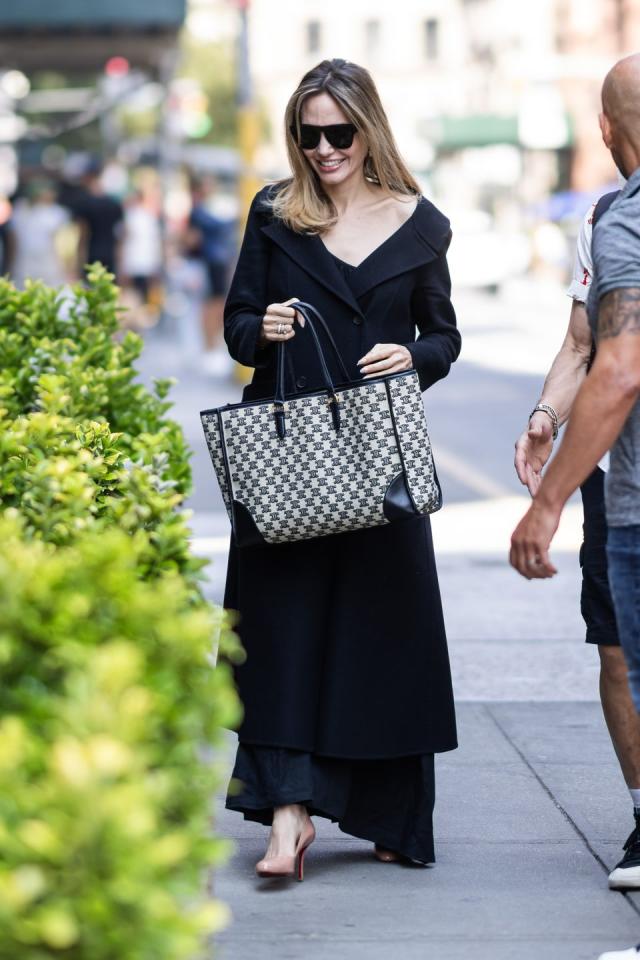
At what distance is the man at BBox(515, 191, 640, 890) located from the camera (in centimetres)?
410

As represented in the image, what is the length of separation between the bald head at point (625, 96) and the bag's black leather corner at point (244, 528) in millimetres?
1249

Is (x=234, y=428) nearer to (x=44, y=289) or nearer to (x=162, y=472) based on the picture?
(x=162, y=472)

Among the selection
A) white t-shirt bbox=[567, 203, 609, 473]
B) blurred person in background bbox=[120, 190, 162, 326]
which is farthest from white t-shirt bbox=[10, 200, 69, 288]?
white t-shirt bbox=[567, 203, 609, 473]

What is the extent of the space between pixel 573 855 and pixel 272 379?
4.66ft

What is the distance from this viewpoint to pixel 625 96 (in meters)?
3.34

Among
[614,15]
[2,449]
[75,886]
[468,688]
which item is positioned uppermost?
[614,15]

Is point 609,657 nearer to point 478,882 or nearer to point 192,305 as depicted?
point 478,882

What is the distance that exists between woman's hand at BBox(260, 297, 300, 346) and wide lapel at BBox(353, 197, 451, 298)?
0.74 feet

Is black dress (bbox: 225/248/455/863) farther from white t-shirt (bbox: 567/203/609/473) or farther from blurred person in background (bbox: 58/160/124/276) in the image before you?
blurred person in background (bbox: 58/160/124/276)

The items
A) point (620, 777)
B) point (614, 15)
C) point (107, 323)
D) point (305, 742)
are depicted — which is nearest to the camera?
point (305, 742)

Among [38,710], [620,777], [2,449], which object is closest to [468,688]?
[620,777]

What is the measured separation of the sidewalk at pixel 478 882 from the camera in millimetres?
3758

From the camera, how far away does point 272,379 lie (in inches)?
169

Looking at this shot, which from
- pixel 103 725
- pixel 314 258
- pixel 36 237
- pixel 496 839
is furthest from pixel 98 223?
pixel 103 725
